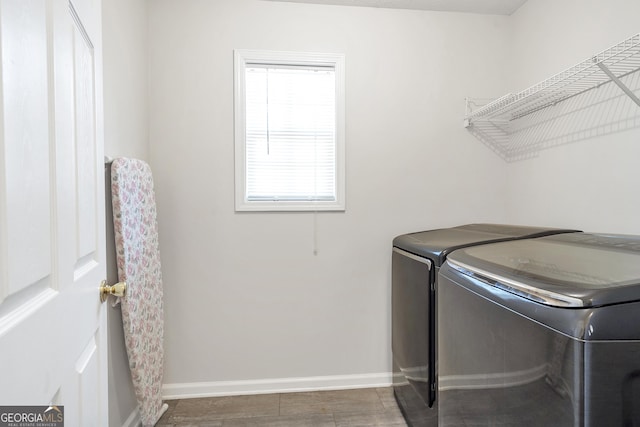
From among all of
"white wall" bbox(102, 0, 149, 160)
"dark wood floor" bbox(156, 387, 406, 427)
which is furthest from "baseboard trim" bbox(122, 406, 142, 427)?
"white wall" bbox(102, 0, 149, 160)

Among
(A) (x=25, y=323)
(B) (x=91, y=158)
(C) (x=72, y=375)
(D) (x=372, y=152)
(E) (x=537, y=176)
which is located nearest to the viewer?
(A) (x=25, y=323)

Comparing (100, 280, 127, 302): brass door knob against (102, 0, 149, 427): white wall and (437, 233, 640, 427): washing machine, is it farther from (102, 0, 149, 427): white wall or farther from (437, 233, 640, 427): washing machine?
(437, 233, 640, 427): washing machine

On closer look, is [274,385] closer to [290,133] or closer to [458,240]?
[458,240]

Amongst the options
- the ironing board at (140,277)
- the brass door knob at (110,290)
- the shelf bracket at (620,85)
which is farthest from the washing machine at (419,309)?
the ironing board at (140,277)

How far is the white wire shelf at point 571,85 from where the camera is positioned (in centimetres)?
117

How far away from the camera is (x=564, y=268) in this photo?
2.33 ft

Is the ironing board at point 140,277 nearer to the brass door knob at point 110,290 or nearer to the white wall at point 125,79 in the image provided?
the white wall at point 125,79

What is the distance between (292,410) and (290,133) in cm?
168

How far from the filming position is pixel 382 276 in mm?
2025

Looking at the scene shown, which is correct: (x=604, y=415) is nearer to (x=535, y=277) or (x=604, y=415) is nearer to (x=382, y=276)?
(x=535, y=277)

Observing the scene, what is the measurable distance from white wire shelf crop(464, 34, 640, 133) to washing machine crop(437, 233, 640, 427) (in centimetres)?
68

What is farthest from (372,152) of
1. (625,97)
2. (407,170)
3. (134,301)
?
(134,301)

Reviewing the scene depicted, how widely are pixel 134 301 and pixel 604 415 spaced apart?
1661 mm

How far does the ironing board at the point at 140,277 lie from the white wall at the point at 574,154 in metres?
2.21
